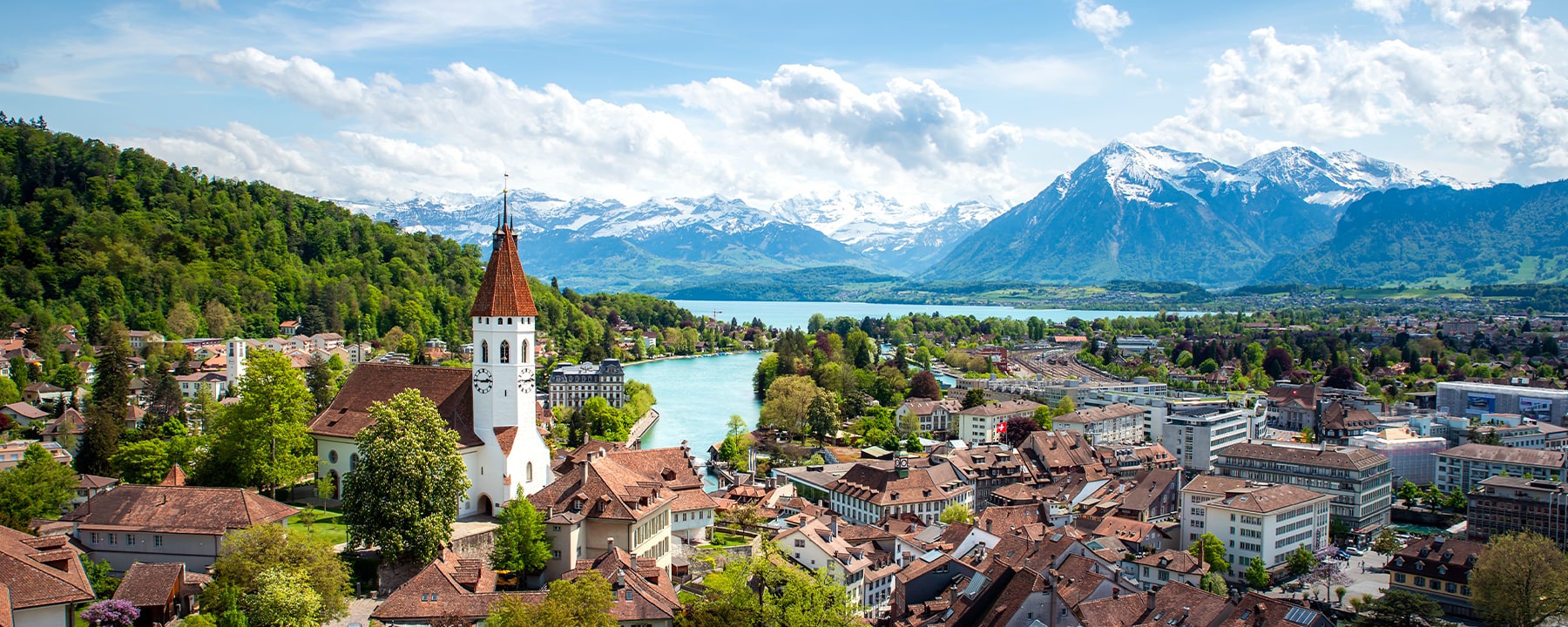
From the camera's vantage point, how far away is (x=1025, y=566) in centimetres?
3073

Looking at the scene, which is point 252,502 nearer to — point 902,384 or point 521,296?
point 521,296

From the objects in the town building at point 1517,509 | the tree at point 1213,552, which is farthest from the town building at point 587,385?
the town building at point 1517,509

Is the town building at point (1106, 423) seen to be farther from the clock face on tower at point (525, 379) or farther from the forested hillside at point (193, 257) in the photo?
the forested hillside at point (193, 257)

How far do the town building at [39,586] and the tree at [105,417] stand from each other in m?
12.1

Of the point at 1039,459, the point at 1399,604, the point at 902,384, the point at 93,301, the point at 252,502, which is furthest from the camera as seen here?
the point at 902,384

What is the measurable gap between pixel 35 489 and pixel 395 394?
358 inches

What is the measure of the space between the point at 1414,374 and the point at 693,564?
84.7 metres

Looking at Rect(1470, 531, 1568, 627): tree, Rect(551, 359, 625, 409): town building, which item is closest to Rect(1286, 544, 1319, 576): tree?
Rect(1470, 531, 1568, 627): tree

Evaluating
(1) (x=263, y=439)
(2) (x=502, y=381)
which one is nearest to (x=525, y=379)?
(2) (x=502, y=381)

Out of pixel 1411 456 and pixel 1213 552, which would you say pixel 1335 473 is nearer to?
pixel 1411 456

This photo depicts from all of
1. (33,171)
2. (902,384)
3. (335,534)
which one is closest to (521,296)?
(335,534)

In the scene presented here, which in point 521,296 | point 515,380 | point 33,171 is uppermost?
point 33,171

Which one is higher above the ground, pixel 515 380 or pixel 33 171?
pixel 33 171

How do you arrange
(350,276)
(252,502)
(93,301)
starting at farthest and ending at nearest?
(350,276), (93,301), (252,502)
